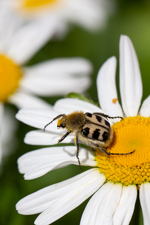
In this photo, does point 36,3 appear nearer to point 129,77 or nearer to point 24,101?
point 24,101

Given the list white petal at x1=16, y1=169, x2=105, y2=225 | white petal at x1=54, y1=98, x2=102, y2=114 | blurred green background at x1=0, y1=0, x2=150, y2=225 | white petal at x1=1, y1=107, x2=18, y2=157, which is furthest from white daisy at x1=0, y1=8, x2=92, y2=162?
white petal at x1=16, y1=169, x2=105, y2=225

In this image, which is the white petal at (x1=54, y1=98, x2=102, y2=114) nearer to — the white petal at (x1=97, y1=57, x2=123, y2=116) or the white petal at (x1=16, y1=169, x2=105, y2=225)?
the white petal at (x1=97, y1=57, x2=123, y2=116)

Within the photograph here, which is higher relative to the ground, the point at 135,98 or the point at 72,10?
the point at 72,10

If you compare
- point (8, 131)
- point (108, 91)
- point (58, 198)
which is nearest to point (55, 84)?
point (8, 131)

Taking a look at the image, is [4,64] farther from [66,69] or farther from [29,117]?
[29,117]

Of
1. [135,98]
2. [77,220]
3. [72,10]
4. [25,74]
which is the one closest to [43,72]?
[25,74]

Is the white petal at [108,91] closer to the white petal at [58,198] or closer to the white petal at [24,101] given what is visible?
the white petal at [58,198]

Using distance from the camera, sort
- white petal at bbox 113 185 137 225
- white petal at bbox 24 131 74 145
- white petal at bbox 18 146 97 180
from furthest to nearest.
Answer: white petal at bbox 24 131 74 145, white petal at bbox 18 146 97 180, white petal at bbox 113 185 137 225
